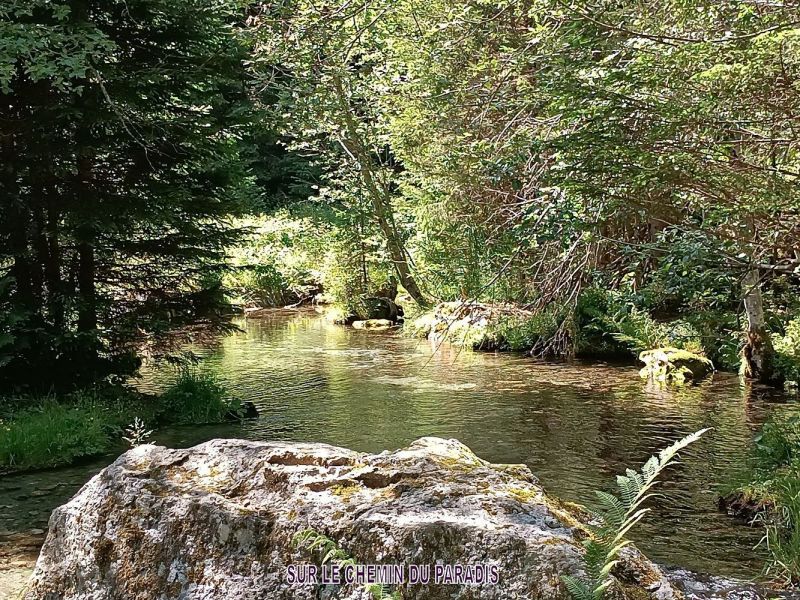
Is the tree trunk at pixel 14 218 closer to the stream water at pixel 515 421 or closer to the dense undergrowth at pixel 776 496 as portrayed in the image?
the stream water at pixel 515 421

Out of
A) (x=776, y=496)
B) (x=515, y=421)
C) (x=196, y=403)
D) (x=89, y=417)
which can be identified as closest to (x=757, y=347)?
(x=515, y=421)

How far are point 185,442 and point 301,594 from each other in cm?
638

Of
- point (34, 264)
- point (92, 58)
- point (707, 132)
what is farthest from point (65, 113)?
point (707, 132)

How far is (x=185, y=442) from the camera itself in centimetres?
884

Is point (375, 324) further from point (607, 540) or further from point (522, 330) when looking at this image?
point (607, 540)

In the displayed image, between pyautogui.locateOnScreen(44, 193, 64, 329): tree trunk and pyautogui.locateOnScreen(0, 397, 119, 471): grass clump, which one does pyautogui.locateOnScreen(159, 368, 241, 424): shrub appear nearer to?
pyautogui.locateOnScreen(0, 397, 119, 471): grass clump

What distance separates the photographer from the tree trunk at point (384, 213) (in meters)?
19.1

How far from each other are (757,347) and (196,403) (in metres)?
8.97

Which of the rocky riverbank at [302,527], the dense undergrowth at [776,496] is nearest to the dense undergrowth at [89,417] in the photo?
the rocky riverbank at [302,527]

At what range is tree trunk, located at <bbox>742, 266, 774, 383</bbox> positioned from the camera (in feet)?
39.9

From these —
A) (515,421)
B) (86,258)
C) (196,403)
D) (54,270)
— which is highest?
(86,258)

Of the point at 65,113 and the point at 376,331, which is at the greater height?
the point at 65,113

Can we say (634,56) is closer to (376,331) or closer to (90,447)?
(90,447)

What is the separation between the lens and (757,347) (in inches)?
489
